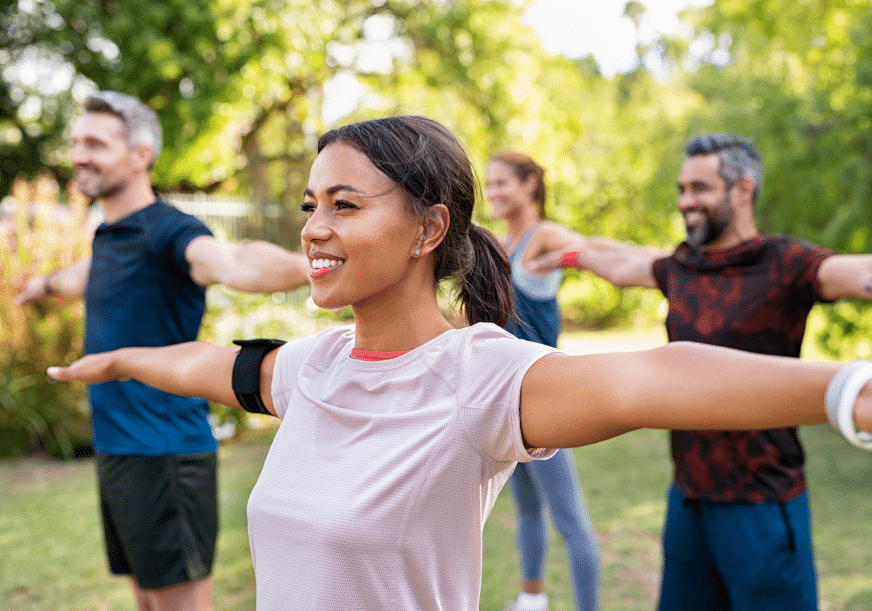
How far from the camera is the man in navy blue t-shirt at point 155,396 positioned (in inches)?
121

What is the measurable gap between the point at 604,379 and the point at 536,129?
1531 cm

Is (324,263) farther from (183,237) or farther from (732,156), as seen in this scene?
(732,156)

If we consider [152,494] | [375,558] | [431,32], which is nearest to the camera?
[375,558]

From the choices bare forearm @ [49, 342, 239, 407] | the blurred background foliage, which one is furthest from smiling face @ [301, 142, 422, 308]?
the blurred background foliage

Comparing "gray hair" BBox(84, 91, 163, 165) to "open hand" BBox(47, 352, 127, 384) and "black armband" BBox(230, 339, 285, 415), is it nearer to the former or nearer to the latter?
"open hand" BBox(47, 352, 127, 384)

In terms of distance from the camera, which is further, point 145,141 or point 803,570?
point 145,141

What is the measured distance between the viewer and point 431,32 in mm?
15031

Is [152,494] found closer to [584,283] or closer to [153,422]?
[153,422]

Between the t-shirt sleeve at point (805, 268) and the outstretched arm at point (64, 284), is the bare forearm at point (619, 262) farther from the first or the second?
the outstretched arm at point (64, 284)

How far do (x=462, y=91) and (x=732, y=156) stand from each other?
13.0 m

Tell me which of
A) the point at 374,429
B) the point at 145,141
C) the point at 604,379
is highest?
the point at 145,141

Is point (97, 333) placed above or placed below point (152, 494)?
above

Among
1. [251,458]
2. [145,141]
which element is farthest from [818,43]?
[145,141]

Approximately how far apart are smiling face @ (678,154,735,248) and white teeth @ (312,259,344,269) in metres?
2.08
